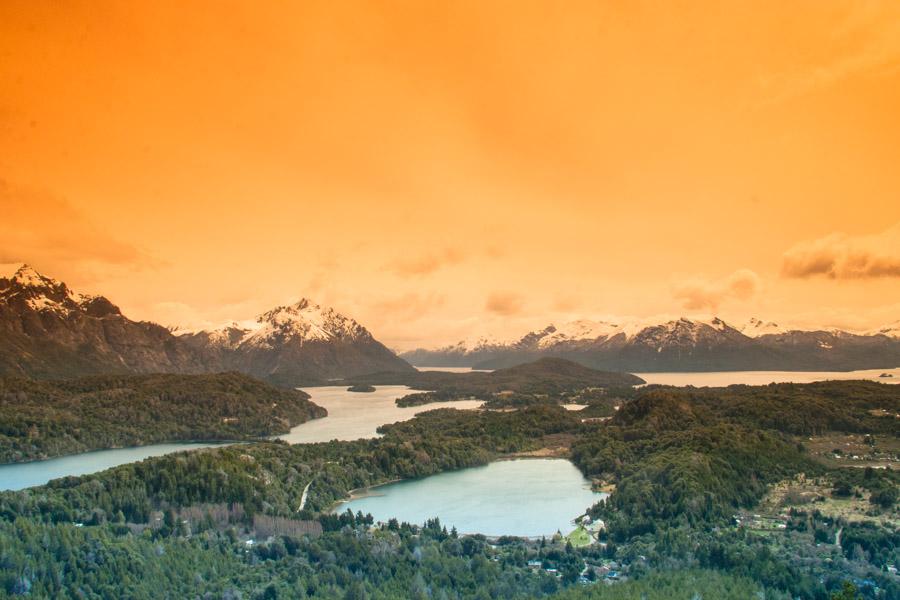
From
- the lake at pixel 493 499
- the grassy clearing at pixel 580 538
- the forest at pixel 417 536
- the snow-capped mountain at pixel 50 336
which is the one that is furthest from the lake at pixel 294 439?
the snow-capped mountain at pixel 50 336

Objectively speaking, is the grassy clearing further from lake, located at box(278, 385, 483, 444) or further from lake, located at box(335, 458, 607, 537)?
lake, located at box(278, 385, 483, 444)

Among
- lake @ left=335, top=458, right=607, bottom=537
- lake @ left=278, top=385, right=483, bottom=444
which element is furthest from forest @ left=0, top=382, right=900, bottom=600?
lake @ left=278, top=385, right=483, bottom=444

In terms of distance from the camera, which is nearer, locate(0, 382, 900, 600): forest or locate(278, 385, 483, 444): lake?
locate(0, 382, 900, 600): forest

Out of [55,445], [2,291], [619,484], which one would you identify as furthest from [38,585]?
[2,291]

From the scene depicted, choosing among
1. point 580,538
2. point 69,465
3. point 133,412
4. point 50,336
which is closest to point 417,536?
point 580,538

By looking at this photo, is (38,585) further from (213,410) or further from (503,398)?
(503,398)

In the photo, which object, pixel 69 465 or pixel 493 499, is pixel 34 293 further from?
pixel 493 499
